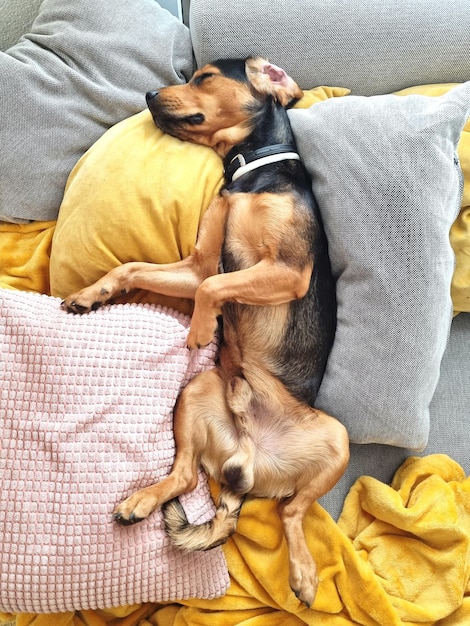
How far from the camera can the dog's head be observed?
6.07 ft

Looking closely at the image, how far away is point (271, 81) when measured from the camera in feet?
6.26

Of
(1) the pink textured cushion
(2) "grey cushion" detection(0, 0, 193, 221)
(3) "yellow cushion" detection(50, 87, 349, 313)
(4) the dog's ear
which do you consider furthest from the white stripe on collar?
(1) the pink textured cushion

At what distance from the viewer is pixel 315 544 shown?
5.82 ft

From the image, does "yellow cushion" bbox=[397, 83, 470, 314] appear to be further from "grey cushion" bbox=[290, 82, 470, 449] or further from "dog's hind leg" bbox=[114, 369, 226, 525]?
"dog's hind leg" bbox=[114, 369, 226, 525]

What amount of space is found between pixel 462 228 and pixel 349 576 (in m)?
1.26

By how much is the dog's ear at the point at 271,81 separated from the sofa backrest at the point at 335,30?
132 mm

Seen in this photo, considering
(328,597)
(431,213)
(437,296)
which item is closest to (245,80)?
(431,213)

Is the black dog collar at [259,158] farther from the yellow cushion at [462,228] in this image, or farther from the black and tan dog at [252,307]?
the yellow cushion at [462,228]

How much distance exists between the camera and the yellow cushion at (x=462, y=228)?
1.95m

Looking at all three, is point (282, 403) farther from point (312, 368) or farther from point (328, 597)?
point (328, 597)

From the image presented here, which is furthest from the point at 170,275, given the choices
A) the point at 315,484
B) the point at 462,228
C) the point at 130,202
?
the point at 462,228

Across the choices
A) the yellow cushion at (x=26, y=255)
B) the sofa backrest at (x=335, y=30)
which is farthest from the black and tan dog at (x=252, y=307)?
the yellow cushion at (x=26, y=255)

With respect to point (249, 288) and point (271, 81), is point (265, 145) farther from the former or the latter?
point (249, 288)

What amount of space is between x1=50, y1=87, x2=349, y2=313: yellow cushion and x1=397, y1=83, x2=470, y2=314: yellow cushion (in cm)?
85
